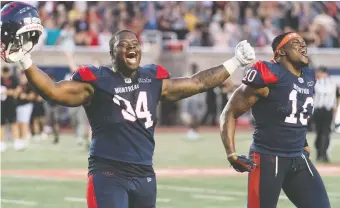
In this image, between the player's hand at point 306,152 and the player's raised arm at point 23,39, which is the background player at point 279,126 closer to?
the player's hand at point 306,152

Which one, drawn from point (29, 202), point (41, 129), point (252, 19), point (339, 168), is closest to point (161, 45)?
point (252, 19)

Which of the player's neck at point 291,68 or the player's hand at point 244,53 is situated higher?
the player's hand at point 244,53

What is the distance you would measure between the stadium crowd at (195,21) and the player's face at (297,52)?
15634 mm

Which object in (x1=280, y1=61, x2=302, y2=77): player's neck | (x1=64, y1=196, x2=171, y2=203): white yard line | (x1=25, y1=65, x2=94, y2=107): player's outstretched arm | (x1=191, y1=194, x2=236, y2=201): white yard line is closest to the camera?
(x1=25, y1=65, x2=94, y2=107): player's outstretched arm

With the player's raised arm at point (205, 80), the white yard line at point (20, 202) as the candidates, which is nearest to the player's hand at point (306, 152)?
the player's raised arm at point (205, 80)

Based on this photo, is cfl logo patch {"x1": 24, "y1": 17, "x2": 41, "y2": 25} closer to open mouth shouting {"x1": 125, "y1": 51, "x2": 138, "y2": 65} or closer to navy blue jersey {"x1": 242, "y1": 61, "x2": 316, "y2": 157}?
open mouth shouting {"x1": 125, "y1": 51, "x2": 138, "y2": 65}

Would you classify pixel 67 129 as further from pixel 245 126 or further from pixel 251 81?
pixel 251 81

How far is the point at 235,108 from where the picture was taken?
7.00 m

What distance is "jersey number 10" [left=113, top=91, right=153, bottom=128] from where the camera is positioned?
6.01 metres

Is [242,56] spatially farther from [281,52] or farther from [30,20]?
[30,20]

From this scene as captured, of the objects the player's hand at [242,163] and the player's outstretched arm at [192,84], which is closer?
the player's outstretched arm at [192,84]

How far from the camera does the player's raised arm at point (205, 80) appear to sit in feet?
20.8

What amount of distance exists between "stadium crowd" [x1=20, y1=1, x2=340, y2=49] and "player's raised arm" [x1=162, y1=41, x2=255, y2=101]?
52.7 ft

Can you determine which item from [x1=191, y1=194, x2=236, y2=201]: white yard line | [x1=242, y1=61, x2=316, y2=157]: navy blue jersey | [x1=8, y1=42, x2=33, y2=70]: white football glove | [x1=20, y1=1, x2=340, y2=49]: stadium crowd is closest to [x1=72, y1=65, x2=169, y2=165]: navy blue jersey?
[x1=8, y1=42, x2=33, y2=70]: white football glove
